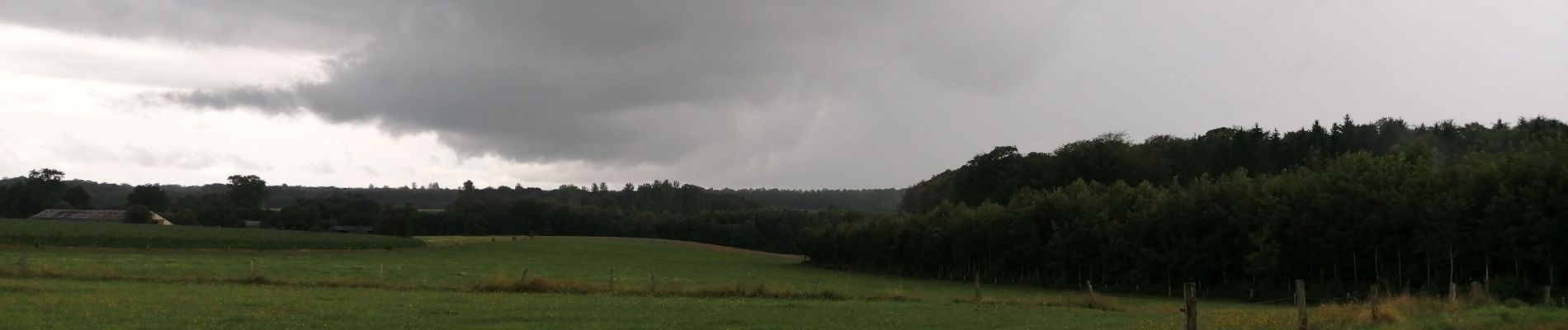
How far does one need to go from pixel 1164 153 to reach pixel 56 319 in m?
109

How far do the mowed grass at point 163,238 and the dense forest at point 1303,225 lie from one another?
57.1m

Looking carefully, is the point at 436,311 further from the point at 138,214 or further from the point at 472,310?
the point at 138,214

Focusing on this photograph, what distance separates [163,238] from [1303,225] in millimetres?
90268

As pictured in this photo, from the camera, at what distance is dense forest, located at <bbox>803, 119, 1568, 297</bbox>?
4372cm

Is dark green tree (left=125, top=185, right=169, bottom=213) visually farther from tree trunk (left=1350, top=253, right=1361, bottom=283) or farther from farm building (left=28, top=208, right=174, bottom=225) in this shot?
tree trunk (left=1350, top=253, right=1361, bottom=283)

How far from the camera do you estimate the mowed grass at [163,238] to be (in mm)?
81062

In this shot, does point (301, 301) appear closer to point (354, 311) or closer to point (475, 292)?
point (354, 311)

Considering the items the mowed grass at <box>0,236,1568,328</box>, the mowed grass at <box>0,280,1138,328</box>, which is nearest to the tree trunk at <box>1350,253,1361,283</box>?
the mowed grass at <box>0,236,1568,328</box>

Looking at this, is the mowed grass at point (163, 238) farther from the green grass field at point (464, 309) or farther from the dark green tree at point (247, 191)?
the dark green tree at point (247, 191)

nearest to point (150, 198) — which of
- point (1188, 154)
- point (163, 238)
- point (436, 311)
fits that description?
point (163, 238)

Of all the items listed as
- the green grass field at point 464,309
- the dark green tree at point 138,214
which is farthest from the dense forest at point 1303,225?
the dark green tree at point 138,214

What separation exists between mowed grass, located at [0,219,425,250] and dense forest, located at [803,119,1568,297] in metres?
57.1

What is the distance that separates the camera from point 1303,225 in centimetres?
5175

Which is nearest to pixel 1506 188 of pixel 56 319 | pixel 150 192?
pixel 56 319
